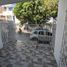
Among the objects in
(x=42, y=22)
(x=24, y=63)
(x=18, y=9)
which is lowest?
(x=24, y=63)

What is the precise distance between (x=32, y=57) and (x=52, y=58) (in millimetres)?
1101

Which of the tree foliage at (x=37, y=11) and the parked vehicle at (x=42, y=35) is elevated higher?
the tree foliage at (x=37, y=11)

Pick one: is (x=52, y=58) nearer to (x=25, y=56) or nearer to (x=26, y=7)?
(x=25, y=56)

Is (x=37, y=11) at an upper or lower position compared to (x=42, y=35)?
upper

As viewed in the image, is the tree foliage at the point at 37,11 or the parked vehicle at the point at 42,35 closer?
the parked vehicle at the point at 42,35

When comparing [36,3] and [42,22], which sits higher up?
[36,3]

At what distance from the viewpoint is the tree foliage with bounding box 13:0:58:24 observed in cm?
2090

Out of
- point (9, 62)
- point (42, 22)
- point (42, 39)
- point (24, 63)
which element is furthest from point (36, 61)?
point (42, 22)

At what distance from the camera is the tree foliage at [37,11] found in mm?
20905

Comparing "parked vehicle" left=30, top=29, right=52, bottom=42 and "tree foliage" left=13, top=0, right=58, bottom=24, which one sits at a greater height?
"tree foliage" left=13, top=0, right=58, bottom=24

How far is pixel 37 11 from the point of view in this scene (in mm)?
22141

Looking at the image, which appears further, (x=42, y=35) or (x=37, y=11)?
(x=37, y=11)

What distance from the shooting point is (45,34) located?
1698cm

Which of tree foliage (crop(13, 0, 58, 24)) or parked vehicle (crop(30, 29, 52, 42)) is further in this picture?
tree foliage (crop(13, 0, 58, 24))
